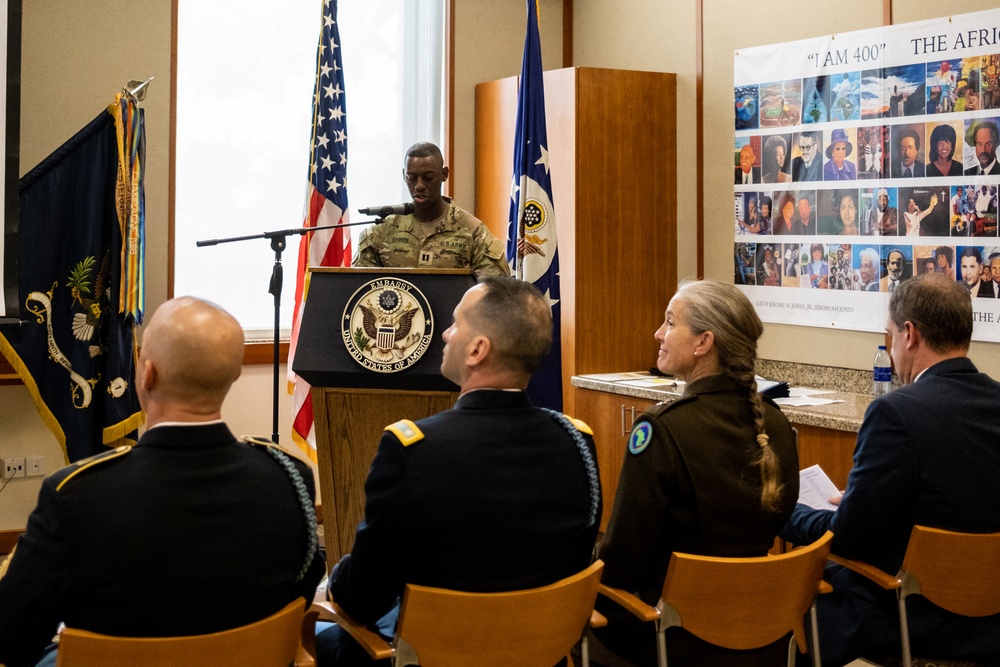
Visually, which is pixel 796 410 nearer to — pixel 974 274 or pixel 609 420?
pixel 974 274

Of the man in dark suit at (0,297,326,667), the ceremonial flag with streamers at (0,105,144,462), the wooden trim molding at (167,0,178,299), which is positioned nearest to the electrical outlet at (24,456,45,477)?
the ceremonial flag with streamers at (0,105,144,462)

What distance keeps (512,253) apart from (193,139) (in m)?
1.70

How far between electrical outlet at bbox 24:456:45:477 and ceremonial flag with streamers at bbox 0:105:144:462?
429mm

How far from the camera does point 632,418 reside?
187 inches

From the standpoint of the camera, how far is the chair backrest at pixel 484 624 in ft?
5.57

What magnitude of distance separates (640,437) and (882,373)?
2.46m

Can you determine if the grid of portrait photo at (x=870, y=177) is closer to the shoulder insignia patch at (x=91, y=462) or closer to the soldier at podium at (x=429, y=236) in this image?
the soldier at podium at (x=429, y=236)

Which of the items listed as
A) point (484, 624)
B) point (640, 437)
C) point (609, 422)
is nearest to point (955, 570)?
point (640, 437)

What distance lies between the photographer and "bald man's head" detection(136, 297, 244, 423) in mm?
1615

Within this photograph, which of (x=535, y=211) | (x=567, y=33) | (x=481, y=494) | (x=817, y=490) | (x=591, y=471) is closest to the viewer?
(x=481, y=494)

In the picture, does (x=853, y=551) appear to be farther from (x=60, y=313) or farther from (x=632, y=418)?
(x=60, y=313)

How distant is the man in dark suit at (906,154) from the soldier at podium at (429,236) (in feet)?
5.88

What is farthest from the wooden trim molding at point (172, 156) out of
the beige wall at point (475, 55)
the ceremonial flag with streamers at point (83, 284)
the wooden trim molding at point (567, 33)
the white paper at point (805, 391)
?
the white paper at point (805, 391)

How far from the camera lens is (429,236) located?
150 inches
